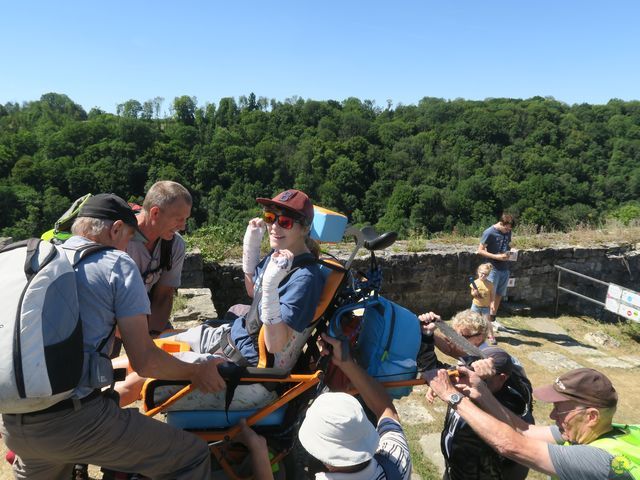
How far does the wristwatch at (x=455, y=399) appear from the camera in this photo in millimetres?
2135

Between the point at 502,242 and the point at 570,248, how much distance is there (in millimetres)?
2362

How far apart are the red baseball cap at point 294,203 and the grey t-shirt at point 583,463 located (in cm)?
155

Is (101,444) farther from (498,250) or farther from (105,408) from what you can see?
(498,250)

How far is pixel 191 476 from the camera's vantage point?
6.53 ft

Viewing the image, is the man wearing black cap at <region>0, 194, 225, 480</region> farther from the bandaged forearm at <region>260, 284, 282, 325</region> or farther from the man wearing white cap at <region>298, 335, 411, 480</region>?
the man wearing white cap at <region>298, 335, 411, 480</region>

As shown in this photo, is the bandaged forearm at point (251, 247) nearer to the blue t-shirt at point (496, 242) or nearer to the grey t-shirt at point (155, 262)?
the grey t-shirt at point (155, 262)

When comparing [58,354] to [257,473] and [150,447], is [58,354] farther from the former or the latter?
[257,473]

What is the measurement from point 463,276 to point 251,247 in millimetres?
5100

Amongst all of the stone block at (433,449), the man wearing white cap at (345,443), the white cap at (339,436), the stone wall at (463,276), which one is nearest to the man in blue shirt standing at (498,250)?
the stone wall at (463,276)

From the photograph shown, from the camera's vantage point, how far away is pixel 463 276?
7.17 m

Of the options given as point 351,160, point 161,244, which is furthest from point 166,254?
point 351,160

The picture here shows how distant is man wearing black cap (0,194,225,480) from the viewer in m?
1.71

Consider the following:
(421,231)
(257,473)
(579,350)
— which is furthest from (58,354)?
(421,231)

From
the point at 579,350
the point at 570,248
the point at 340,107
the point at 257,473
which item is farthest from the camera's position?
the point at 340,107
